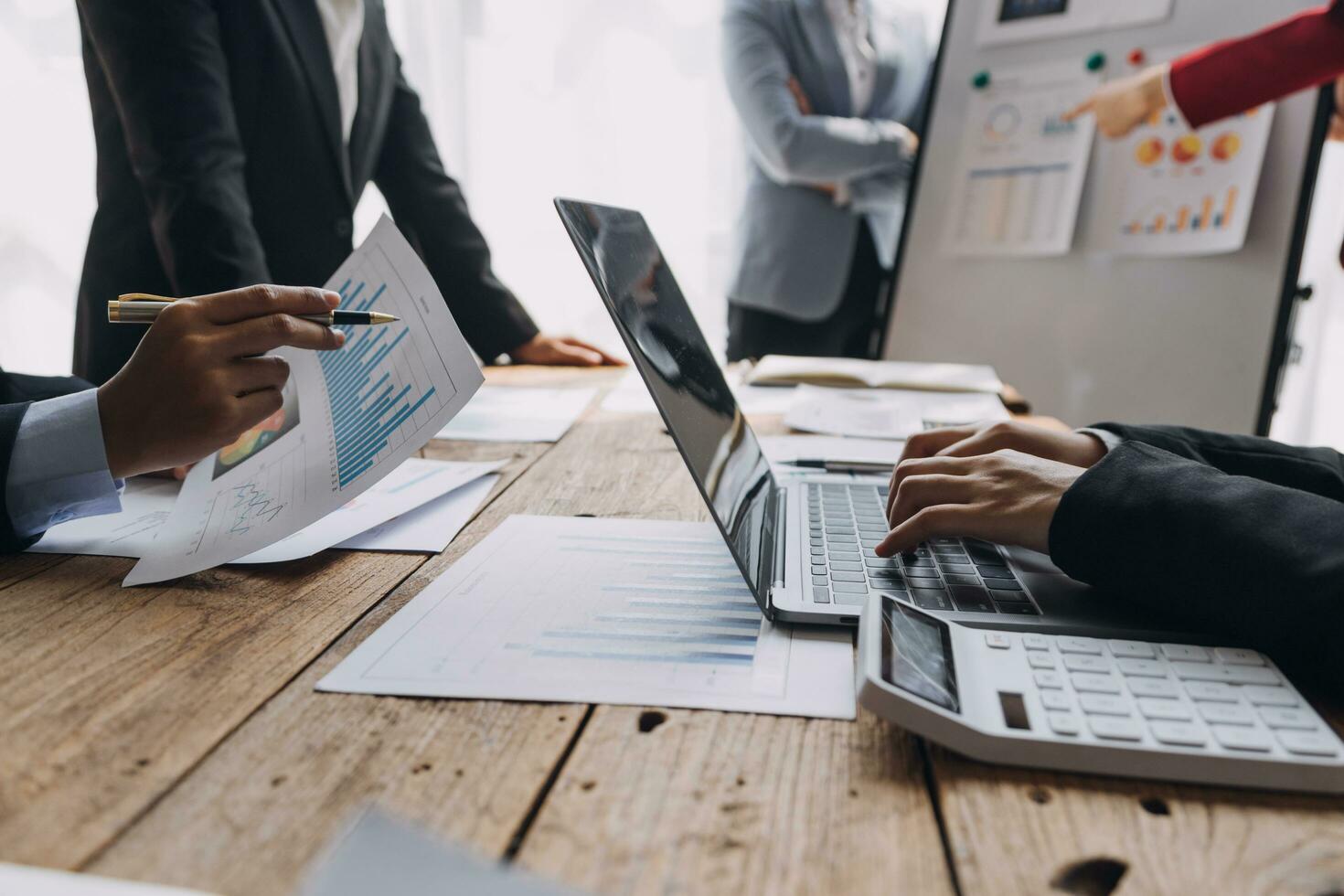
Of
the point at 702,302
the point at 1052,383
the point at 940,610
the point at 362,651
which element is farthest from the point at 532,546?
the point at 702,302

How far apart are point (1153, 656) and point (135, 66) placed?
1247 millimetres

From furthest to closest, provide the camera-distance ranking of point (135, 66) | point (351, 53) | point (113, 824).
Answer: point (351, 53)
point (135, 66)
point (113, 824)

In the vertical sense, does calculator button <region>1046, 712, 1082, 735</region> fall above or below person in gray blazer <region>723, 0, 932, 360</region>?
below

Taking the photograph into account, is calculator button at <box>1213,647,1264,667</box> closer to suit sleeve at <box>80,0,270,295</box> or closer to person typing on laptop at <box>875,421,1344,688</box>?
person typing on laptop at <box>875,421,1344,688</box>

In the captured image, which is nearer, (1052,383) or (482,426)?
(482,426)

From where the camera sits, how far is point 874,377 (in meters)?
1.49

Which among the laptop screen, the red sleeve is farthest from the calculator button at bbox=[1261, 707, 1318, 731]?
the red sleeve

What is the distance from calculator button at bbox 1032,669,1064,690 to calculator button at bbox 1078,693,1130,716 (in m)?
0.01

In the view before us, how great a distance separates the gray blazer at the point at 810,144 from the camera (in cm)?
206

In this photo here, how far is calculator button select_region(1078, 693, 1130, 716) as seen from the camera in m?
0.39

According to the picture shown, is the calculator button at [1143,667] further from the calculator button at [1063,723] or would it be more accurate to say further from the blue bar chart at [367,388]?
the blue bar chart at [367,388]

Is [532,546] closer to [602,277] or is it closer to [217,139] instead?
[602,277]

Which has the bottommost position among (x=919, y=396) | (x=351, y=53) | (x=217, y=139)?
(x=919, y=396)

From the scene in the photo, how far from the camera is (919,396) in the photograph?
1.38m
